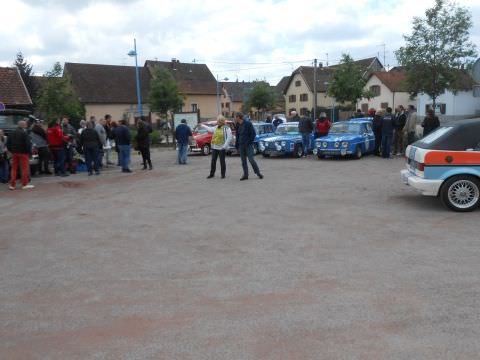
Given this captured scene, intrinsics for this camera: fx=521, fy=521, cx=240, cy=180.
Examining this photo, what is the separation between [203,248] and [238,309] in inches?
93.7

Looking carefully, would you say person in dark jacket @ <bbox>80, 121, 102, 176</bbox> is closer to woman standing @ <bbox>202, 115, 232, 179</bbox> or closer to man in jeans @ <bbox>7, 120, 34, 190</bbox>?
man in jeans @ <bbox>7, 120, 34, 190</bbox>

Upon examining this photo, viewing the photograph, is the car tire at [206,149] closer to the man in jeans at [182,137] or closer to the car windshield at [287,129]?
the car windshield at [287,129]

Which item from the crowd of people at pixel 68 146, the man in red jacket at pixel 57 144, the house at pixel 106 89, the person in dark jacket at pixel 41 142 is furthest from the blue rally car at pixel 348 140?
the house at pixel 106 89

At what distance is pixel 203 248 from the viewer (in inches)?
289

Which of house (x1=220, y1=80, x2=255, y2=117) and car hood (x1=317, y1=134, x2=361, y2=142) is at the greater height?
house (x1=220, y1=80, x2=255, y2=117)

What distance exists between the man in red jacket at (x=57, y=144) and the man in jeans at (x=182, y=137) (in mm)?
4208

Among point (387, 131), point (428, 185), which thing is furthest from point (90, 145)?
point (428, 185)

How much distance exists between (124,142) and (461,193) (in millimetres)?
11390

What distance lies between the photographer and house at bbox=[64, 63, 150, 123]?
59875mm

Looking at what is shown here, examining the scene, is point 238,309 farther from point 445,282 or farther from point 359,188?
point 359,188

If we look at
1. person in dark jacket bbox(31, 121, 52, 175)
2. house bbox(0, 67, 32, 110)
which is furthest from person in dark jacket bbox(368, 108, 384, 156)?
house bbox(0, 67, 32, 110)

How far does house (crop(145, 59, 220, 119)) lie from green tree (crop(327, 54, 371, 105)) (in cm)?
2544

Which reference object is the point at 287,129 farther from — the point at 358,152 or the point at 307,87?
the point at 307,87

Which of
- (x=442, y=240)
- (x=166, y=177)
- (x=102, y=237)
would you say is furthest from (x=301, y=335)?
(x=166, y=177)
